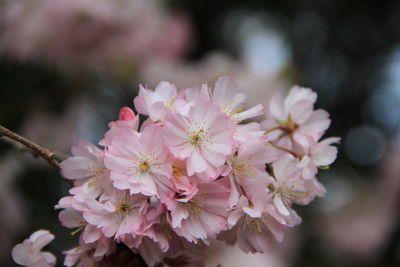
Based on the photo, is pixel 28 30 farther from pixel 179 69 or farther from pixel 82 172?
pixel 82 172

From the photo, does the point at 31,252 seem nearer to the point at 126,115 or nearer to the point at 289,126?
the point at 126,115

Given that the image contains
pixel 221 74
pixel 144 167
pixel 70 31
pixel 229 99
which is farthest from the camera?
pixel 221 74

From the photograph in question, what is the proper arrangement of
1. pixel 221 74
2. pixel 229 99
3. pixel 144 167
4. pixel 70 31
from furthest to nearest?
pixel 221 74 → pixel 70 31 → pixel 229 99 → pixel 144 167

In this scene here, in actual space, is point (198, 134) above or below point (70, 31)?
above

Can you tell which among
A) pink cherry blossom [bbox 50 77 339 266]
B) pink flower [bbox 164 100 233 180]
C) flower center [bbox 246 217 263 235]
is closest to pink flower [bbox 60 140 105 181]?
pink cherry blossom [bbox 50 77 339 266]

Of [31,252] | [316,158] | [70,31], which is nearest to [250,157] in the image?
[316,158]

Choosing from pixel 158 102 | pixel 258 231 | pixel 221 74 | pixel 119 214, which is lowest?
Result: pixel 221 74

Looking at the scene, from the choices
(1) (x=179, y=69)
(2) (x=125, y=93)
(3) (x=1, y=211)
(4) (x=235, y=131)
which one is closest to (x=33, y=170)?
(3) (x=1, y=211)

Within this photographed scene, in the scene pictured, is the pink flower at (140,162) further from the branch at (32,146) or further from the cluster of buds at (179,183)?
the branch at (32,146)
